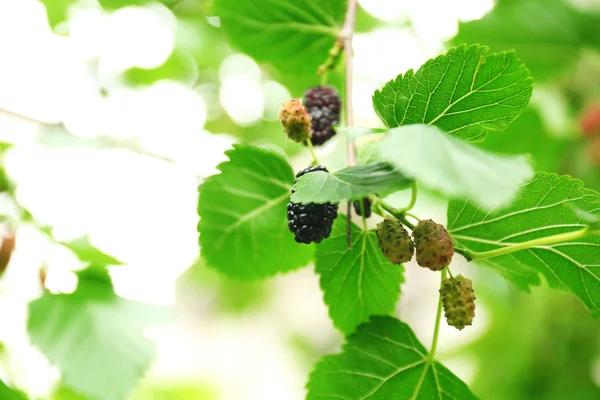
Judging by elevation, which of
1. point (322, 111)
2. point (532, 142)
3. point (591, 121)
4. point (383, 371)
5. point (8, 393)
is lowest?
point (8, 393)

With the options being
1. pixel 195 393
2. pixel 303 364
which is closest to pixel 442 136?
pixel 195 393

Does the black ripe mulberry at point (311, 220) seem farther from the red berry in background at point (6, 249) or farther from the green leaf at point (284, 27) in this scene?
the red berry in background at point (6, 249)

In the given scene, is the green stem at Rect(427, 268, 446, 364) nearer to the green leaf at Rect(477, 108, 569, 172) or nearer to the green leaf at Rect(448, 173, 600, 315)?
the green leaf at Rect(448, 173, 600, 315)

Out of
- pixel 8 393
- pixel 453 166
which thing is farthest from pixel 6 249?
pixel 453 166

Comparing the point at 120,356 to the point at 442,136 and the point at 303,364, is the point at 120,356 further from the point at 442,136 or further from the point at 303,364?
the point at 303,364

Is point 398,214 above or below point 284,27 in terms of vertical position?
below

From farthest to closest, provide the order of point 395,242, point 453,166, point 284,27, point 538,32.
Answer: point 538,32 → point 284,27 → point 395,242 → point 453,166

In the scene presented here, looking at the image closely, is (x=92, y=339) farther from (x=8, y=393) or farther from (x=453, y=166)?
(x=453, y=166)

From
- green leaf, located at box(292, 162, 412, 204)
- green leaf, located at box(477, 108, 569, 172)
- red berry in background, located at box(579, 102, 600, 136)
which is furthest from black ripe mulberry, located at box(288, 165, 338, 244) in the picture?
red berry in background, located at box(579, 102, 600, 136)
